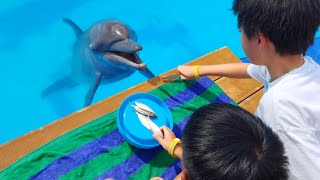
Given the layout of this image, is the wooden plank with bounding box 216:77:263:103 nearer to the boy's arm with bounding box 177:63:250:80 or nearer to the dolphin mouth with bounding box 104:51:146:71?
the boy's arm with bounding box 177:63:250:80

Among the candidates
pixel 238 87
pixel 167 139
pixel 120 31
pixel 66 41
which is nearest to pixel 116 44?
pixel 120 31

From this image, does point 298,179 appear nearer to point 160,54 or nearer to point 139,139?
point 139,139

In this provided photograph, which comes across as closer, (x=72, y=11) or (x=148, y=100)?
(x=148, y=100)

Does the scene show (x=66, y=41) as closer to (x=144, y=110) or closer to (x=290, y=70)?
(x=144, y=110)

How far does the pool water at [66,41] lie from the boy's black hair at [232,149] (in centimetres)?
321

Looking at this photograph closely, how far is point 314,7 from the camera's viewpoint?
1946mm

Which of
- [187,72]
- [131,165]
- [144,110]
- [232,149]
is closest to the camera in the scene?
[232,149]

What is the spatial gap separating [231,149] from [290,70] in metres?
0.91

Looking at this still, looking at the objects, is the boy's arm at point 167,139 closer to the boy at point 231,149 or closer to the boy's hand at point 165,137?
the boy's hand at point 165,137

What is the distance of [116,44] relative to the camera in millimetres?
3666

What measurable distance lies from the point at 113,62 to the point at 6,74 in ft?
5.98

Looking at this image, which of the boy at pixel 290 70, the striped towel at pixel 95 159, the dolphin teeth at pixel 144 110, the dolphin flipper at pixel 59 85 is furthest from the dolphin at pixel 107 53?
the boy at pixel 290 70

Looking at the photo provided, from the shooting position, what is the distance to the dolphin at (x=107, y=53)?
3.65m

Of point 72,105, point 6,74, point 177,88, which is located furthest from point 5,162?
point 6,74
